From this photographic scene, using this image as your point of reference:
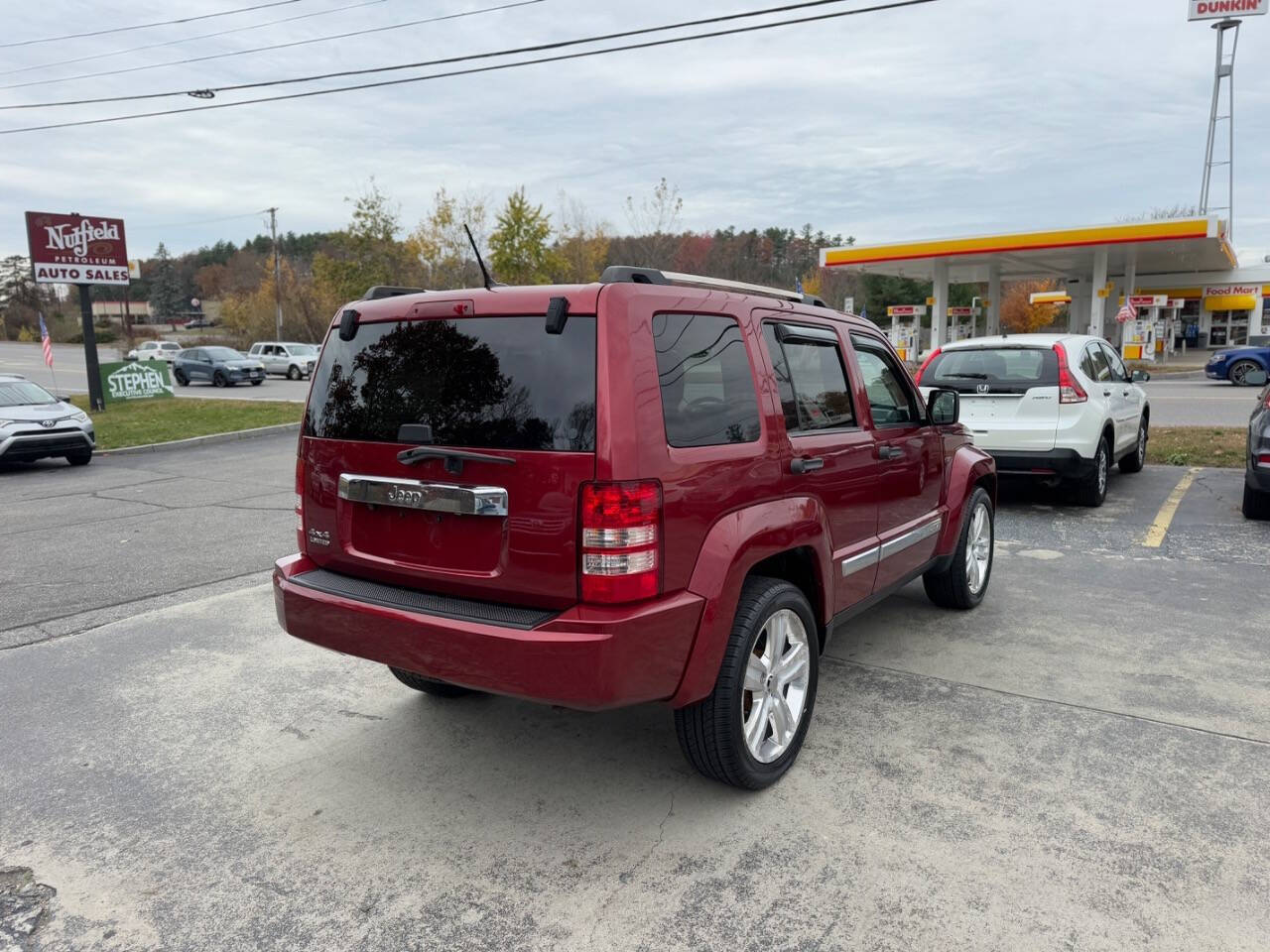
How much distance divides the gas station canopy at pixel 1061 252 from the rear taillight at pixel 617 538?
29.6 m

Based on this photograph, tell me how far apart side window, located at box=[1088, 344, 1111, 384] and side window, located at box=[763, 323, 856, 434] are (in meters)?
5.97

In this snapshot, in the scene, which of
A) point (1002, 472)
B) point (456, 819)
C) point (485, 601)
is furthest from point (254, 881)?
point (1002, 472)

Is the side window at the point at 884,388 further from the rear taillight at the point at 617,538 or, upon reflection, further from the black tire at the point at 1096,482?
the black tire at the point at 1096,482

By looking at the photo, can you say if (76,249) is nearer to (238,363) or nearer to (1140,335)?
(238,363)

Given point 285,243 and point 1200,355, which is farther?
point 285,243

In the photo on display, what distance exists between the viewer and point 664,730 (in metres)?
3.98

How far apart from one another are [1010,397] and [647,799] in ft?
21.6

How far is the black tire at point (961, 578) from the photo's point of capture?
17.6 ft

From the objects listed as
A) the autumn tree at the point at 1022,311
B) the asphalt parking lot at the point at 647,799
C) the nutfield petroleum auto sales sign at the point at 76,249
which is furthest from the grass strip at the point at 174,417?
the autumn tree at the point at 1022,311

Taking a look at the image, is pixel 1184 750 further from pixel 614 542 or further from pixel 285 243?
pixel 285 243

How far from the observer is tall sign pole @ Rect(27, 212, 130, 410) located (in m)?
20.6

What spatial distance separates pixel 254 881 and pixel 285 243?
10806 cm

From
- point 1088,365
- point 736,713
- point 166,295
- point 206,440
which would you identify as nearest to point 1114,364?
point 1088,365

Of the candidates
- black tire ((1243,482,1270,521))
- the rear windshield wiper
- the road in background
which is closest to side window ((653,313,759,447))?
the rear windshield wiper
